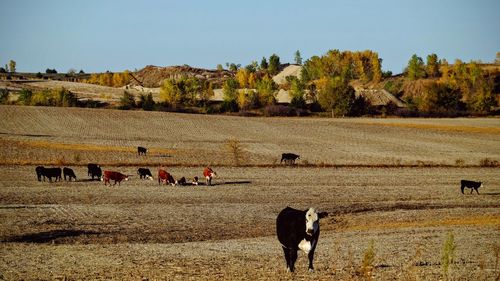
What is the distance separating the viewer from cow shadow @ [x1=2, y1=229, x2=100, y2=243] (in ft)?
78.0

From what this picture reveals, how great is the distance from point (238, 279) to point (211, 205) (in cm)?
1801

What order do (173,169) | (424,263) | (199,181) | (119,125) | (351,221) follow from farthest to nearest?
(119,125) → (173,169) → (199,181) → (351,221) → (424,263)

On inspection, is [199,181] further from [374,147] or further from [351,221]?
[374,147]

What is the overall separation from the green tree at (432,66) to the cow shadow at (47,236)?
556 feet

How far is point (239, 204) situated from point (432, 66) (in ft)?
541

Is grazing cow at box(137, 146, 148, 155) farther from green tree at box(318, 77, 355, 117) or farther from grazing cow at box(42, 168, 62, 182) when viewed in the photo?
green tree at box(318, 77, 355, 117)

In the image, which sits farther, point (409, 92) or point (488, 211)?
point (409, 92)

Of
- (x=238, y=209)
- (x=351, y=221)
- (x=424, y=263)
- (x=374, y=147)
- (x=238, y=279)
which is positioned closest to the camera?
(x=238, y=279)

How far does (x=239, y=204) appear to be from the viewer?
34.0 metres

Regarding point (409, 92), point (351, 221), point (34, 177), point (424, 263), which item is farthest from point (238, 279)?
point (409, 92)

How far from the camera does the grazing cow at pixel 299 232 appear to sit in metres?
15.2

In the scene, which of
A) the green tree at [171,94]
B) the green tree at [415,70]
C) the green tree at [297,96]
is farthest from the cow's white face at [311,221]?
the green tree at [415,70]

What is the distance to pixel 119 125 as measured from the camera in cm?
7962

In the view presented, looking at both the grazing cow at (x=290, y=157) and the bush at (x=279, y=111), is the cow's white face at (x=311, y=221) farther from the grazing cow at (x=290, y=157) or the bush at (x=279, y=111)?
the bush at (x=279, y=111)
